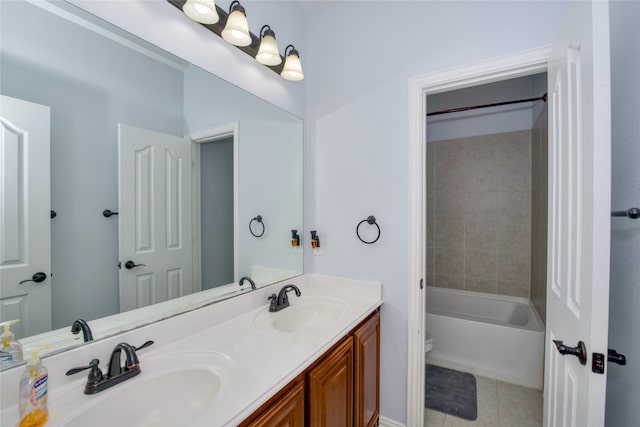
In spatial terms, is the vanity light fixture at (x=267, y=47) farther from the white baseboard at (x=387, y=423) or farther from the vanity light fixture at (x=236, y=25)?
the white baseboard at (x=387, y=423)

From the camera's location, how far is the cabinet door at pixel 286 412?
818 millimetres

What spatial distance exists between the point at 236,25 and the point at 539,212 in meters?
2.65

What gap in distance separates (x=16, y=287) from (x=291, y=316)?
3.62 feet

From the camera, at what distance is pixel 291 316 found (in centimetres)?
155

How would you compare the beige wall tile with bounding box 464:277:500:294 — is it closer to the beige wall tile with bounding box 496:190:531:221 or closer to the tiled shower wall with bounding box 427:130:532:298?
the tiled shower wall with bounding box 427:130:532:298

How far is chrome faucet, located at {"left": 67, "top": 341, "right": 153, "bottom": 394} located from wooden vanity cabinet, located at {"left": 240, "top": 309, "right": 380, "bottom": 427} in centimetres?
41

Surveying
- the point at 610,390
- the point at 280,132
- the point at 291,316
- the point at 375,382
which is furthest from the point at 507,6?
the point at 375,382

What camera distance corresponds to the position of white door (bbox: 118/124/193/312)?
40.5 inches

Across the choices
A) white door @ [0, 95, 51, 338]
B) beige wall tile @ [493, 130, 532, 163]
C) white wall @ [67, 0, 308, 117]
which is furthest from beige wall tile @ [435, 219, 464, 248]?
white door @ [0, 95, 51, 338]

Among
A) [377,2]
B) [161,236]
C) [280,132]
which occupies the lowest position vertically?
[161,236]

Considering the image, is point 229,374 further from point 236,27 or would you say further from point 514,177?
point 514,177

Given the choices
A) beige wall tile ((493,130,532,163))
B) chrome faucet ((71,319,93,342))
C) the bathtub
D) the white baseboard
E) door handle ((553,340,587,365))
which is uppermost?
beige wall tile ((493,130,532,163))

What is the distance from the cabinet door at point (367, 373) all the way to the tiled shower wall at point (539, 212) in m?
1.50

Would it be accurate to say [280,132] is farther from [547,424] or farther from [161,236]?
[547,424]
